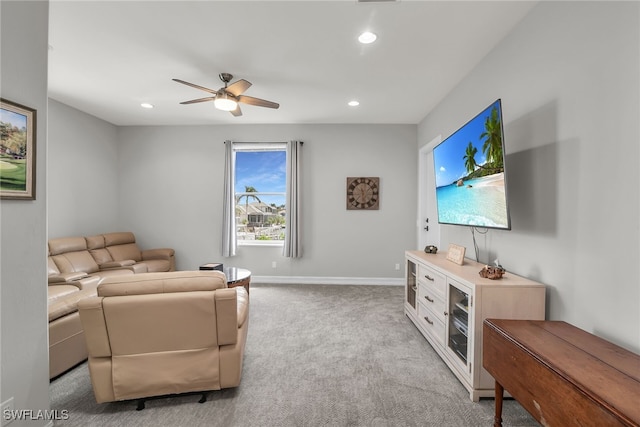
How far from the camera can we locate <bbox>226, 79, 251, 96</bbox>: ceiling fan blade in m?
2.75

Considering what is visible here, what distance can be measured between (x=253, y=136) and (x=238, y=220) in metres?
1.55

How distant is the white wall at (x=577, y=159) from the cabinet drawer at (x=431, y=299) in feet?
2.04

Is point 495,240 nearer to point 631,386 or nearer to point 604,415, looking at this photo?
point 631,386

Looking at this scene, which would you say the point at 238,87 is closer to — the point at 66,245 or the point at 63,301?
the point at 63,301

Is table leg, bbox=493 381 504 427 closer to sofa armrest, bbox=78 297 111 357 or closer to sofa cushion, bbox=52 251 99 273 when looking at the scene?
sofa armrest, bbox=78 297 111 357

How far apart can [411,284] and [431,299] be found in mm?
682

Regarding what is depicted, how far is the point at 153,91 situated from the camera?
11.5 ft

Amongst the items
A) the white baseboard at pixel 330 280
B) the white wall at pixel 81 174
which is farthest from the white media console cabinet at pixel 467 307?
the white wall at pixel 81 174

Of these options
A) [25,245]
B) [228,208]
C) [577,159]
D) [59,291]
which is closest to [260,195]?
[228,208]

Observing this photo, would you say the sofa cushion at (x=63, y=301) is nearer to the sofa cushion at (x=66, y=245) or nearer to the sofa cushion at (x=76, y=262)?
the sofa cushion at (x=76, y=262)

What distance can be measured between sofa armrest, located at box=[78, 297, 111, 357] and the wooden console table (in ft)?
7.20

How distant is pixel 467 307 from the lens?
2.01 m

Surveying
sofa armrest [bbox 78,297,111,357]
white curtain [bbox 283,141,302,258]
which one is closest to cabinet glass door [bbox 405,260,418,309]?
white curtain [bbox 283,141,302,258]

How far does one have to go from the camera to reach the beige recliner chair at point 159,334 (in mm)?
1621
